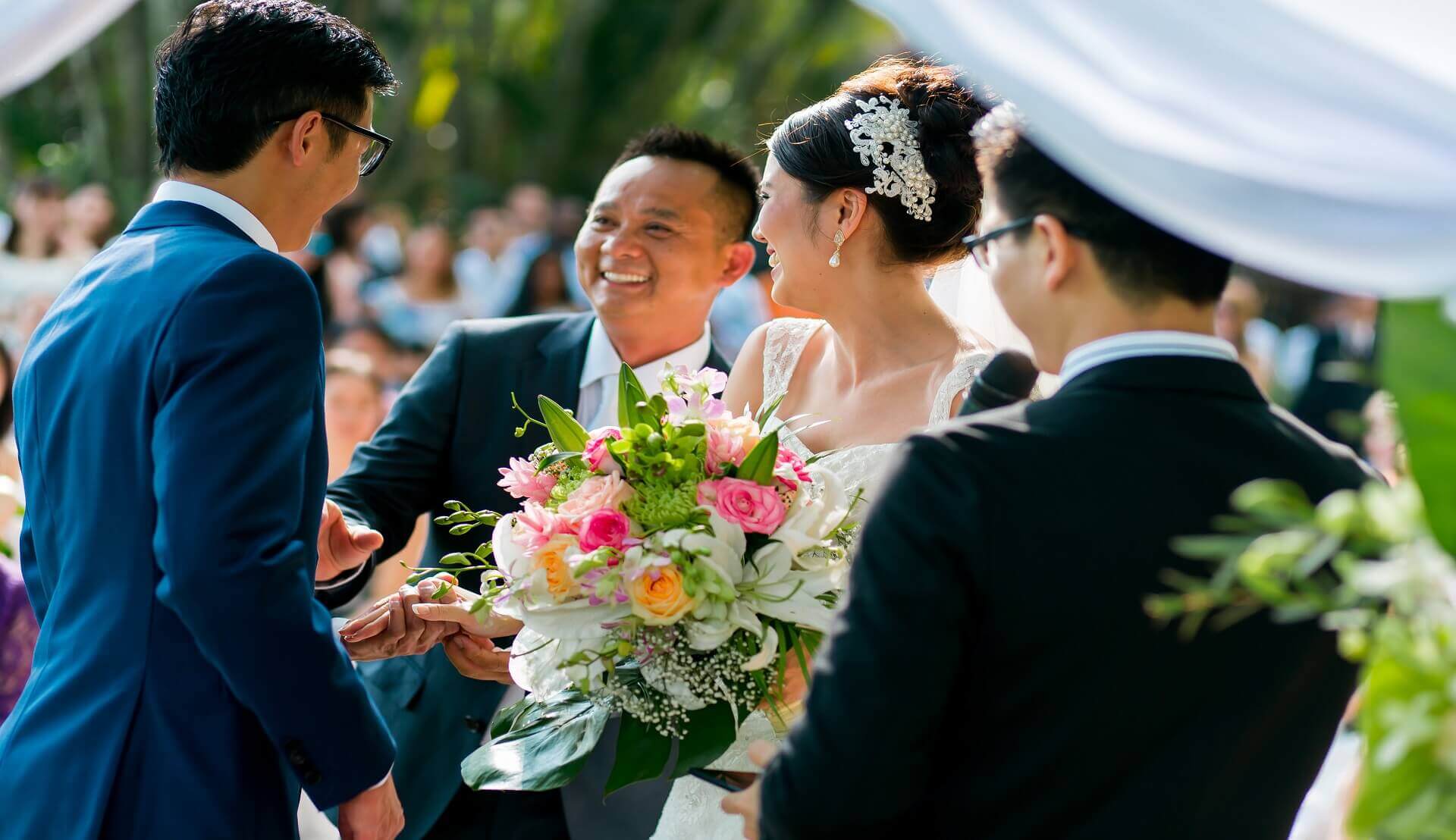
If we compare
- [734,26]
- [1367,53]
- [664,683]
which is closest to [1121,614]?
[1367,53]

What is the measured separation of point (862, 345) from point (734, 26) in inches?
571

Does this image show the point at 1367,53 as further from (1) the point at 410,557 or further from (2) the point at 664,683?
(1) the point at 410,557

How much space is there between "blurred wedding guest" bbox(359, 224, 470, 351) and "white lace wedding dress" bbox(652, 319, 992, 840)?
281 inches

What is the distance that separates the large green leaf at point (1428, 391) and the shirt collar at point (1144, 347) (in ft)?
0.76

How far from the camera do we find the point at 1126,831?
173 cm

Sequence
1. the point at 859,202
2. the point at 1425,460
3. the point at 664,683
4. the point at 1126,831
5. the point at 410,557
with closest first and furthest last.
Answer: the point at 1425,460, the point at 1126,831, the point at 664,683, the point at 859,202, the point at 410,557

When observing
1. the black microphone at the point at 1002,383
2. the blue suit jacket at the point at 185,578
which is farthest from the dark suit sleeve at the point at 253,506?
the black microphone at the point at 1002,383

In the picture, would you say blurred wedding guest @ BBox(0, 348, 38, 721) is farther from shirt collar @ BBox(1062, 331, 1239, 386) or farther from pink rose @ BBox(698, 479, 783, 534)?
shirt collar @ BBox(1062, 331, 1239, 386)

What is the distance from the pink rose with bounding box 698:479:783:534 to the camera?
2227mm

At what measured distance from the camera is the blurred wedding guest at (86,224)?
9094mm

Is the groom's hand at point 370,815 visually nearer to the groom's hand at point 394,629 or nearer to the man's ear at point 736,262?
the groom's hand at point 394,629

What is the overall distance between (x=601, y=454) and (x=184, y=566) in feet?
2.22

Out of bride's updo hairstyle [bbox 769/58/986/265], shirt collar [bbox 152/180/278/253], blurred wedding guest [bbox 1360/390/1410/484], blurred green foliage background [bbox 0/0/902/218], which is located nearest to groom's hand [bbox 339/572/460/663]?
shirt collar [bbox 152/180/278/253]

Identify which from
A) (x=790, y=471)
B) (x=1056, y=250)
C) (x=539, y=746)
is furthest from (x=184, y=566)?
(x=1056, y=250)
